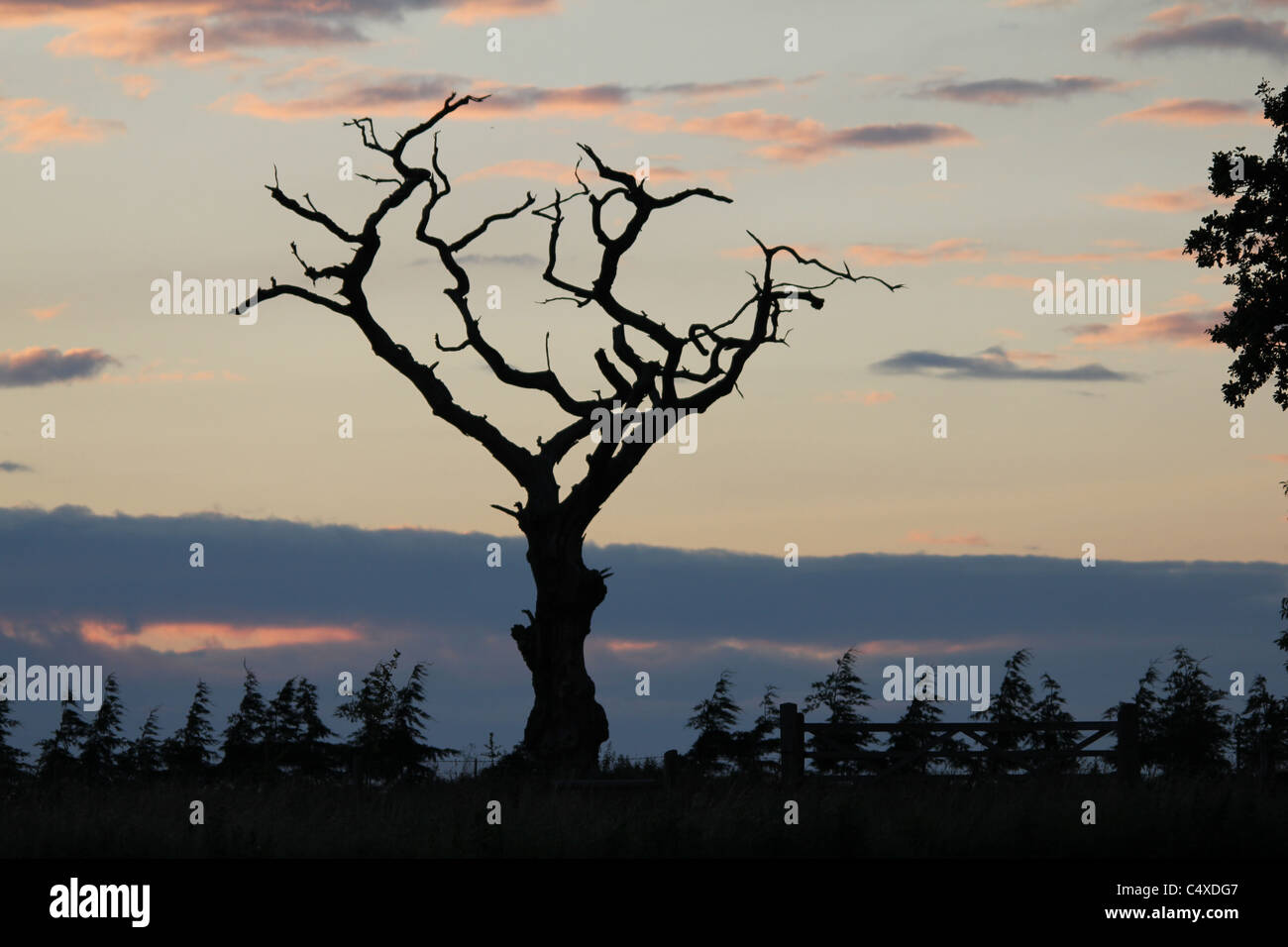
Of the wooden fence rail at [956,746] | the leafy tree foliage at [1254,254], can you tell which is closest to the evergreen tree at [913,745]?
the wooden fence rail at [956,746]

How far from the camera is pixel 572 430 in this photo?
29734 mm

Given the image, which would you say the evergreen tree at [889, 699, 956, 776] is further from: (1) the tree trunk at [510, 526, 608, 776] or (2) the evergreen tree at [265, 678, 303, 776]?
(2) the evergreen tree at [265, 678, 303, 776]

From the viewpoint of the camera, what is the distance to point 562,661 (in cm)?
2839

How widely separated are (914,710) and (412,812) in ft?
79.5

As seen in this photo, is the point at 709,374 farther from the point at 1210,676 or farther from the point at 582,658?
the point at 1210,676

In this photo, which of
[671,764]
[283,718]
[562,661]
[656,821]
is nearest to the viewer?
[656,821]

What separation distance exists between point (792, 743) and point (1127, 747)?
5600mm

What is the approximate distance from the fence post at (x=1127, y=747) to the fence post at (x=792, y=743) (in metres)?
5.23

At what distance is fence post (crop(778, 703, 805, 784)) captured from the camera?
25.8 m

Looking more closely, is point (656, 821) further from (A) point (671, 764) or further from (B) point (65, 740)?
(B) point (65, 740)

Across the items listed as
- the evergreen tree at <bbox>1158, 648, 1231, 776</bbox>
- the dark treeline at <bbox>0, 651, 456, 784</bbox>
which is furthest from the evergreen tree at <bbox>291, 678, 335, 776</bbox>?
the evergreen tree at <bbox>1158, 648, 1231, 776</bbox>

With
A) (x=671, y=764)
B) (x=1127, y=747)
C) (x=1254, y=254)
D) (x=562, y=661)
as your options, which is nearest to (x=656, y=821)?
(x=671, y=764)

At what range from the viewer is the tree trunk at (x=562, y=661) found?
28219 millimetres
